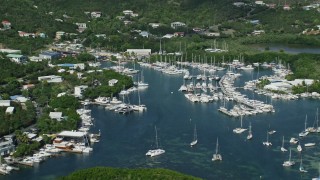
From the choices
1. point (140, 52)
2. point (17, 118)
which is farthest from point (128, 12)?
point (17, 118)

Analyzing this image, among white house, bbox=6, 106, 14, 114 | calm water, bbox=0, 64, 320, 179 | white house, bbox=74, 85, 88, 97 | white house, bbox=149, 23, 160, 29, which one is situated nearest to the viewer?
calm water, bbox=0, 64, 320, 179

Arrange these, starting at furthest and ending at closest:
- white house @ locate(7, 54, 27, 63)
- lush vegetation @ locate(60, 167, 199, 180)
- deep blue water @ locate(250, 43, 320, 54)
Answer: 1. deep blue water @ locate(250, 43, 320, 54)
2. white house @ locate(7, 54, 27, 63)
3. lush vegetation @ locate(60, 167, 199, 180)

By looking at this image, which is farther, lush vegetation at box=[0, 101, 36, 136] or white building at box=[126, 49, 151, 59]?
white building at box=[126, 49, 151, 59]

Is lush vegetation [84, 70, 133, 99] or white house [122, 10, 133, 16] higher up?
white house [122, 10, 133, 16]

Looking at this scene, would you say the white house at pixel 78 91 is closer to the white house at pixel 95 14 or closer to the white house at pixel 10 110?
→ the white house at pixel 10 110

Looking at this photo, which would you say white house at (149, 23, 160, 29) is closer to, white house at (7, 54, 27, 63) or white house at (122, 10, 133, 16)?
white house at (122, 10, 133, 16)

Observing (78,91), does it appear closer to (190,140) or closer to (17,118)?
(17,118)

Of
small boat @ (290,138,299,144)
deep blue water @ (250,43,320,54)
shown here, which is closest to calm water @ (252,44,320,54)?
deep blue water @ (250,43,320,54)

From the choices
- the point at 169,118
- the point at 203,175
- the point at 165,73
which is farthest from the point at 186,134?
the point at 165,73
